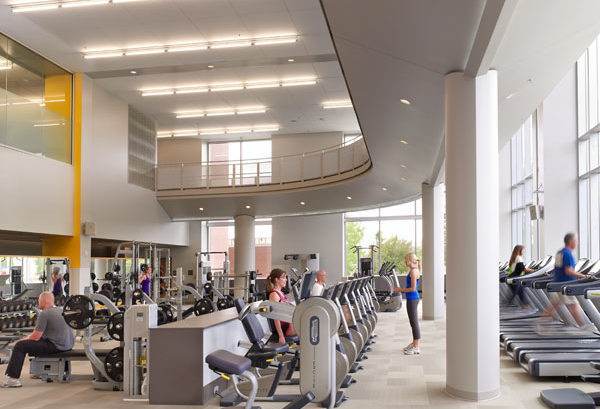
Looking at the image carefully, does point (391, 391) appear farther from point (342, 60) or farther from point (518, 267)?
point (518, 267)

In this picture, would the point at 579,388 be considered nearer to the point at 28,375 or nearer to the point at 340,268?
the point at 28,375

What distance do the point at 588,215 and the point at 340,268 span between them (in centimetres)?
1364

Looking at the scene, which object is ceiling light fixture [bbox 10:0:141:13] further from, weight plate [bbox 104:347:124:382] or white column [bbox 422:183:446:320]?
white column [bbox 422:183:446:320]

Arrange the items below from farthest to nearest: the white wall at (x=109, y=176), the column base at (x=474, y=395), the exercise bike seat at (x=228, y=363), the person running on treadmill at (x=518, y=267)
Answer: the white wall at (x=109, y=176) < the person running on treadmill at (x=518, y=267) < the column base at (x=474, y=395) < the exercise bike seat at (x=228, y=363)

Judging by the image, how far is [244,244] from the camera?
2198 centimetres

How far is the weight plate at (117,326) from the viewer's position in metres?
6.76

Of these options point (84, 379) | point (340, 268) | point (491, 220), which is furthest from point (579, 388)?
point (340, 268)

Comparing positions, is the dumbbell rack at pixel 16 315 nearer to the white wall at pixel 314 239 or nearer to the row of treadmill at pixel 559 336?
the row of treadmill at pixel 559 336

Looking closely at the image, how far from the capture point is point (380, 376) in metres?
7.25

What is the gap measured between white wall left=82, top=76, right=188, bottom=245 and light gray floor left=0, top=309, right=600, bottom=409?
27.5 feet

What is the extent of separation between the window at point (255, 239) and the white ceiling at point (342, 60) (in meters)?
3.63

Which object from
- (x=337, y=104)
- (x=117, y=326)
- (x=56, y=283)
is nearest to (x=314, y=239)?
(x=337, y=104)

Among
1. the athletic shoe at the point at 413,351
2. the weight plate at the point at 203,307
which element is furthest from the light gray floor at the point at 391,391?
the weight plate at the point at 203,307

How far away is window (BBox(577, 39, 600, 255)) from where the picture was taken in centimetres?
1102
